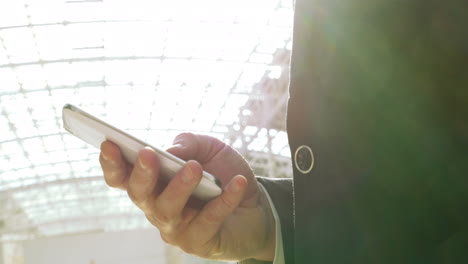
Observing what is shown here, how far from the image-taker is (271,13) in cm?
2030

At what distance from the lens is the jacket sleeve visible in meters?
1.61

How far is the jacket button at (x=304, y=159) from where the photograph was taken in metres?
1.19

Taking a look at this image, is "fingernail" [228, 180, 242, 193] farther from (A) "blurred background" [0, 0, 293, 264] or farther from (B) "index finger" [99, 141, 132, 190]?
(A) "blurred background" [0, 0, 293, 264]

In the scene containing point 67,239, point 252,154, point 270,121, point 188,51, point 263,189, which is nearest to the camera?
point 263,189

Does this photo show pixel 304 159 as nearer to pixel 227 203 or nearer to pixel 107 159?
pixel 227 203

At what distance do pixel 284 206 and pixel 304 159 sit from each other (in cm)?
57

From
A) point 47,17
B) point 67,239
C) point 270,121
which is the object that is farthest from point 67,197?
point 47,17

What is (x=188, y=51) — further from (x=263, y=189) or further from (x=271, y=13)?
(x=263, y=189)

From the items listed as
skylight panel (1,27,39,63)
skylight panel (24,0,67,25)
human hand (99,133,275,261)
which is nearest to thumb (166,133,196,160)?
human hand (99,133,275,261)

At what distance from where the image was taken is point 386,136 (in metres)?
1.16

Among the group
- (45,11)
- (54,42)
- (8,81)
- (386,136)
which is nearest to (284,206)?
(386,136)

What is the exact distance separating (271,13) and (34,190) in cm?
2880

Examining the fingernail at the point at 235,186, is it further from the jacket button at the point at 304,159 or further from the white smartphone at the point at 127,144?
the jacket button at the point at 304,159

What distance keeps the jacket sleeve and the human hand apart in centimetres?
4
